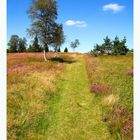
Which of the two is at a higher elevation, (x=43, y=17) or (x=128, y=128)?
(x=43, y=17)

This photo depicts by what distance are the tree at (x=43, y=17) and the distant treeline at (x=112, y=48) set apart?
2340cm

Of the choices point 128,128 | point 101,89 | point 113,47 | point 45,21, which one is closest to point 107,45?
point 113,47

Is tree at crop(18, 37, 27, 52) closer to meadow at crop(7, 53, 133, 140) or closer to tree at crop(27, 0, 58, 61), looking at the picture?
tree at crop(27, 0, 58, 61)

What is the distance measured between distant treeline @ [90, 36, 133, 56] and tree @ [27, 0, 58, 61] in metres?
23.4

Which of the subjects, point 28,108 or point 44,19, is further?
point 44,19

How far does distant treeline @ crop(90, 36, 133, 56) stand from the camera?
211ft

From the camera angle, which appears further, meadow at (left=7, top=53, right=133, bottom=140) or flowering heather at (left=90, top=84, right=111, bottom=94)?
flowering heather at (left=90, top=84, right=111, bottom=94)

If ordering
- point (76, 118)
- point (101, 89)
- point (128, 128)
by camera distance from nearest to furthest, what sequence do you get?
point (128, 128) → point (76, 118) → point (101, 89)

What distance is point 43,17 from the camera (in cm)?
3994

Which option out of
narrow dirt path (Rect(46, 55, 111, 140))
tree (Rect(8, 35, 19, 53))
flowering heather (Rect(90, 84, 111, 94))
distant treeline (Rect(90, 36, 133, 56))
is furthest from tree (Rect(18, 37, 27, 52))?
flowering heather (Rect(90, 84, 111, 94))

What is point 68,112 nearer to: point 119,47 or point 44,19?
point 44,19

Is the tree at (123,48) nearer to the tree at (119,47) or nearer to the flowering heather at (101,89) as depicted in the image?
the tree at (119,47)

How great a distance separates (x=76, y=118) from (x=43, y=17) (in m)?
30.7
